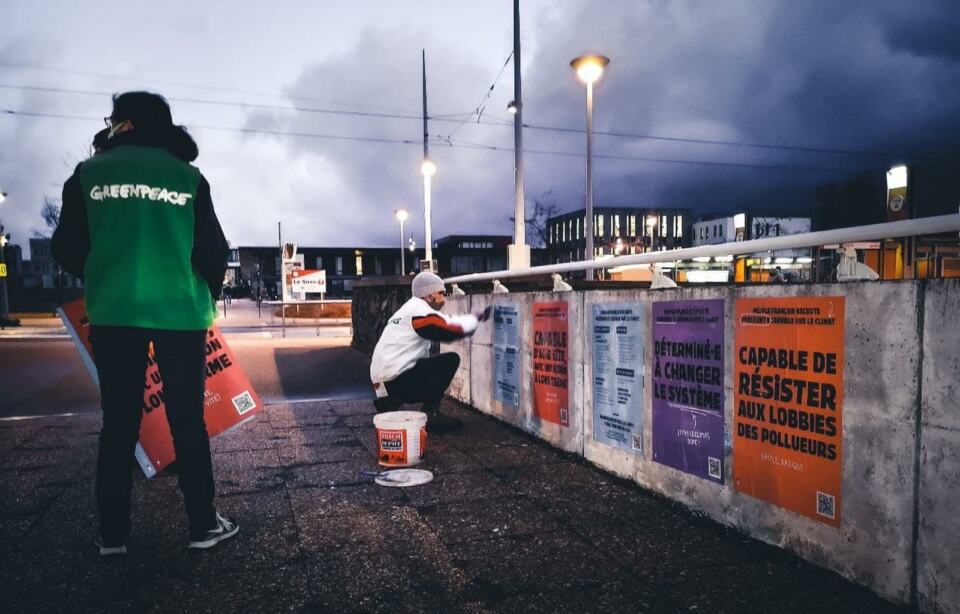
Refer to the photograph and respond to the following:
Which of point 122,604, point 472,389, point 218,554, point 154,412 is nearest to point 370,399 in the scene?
point 472,389

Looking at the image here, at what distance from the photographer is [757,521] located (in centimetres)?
294

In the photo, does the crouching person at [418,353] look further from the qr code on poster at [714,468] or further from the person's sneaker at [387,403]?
the qr code on poster at [714,468]

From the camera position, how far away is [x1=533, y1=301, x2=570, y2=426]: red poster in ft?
15.3

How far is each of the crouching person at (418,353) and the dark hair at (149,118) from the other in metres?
2.59

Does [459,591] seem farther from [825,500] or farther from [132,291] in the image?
[132,291]

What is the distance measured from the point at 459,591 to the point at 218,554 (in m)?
1.23

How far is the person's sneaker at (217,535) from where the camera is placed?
2.90m

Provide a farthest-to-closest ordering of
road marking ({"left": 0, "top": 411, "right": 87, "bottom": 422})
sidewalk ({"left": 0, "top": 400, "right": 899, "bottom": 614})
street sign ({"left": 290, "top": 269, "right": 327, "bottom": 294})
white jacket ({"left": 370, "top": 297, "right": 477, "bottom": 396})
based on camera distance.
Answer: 1. street sign ({"left": 290, "top": 269, "right": 327, "bottom": 294})
2. road marking ({"left": 0, "top": 411, "right": 87, "bottom": 422})
3. white jacket ({"left": 370, "top": 297, "right": 477, "bottom": 396})
4. sidewalk ({"left": 0, "top": 400, "right": 899, "bottom": 614})

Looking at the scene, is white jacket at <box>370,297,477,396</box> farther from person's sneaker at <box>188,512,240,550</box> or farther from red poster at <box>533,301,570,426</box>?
person's sneaker at <box>188,512,240,550</box>

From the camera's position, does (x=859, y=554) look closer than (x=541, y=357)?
Yes

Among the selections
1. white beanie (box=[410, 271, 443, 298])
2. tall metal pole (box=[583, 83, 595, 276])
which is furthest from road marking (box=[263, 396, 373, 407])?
tall metal pole (box=[583, 83, 595, 276])

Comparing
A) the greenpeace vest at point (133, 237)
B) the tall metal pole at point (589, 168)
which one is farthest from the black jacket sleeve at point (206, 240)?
the tall metal pole at point (589, 168)

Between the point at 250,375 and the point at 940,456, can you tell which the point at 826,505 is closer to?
the point at 940,456

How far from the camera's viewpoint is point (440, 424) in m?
5.41
